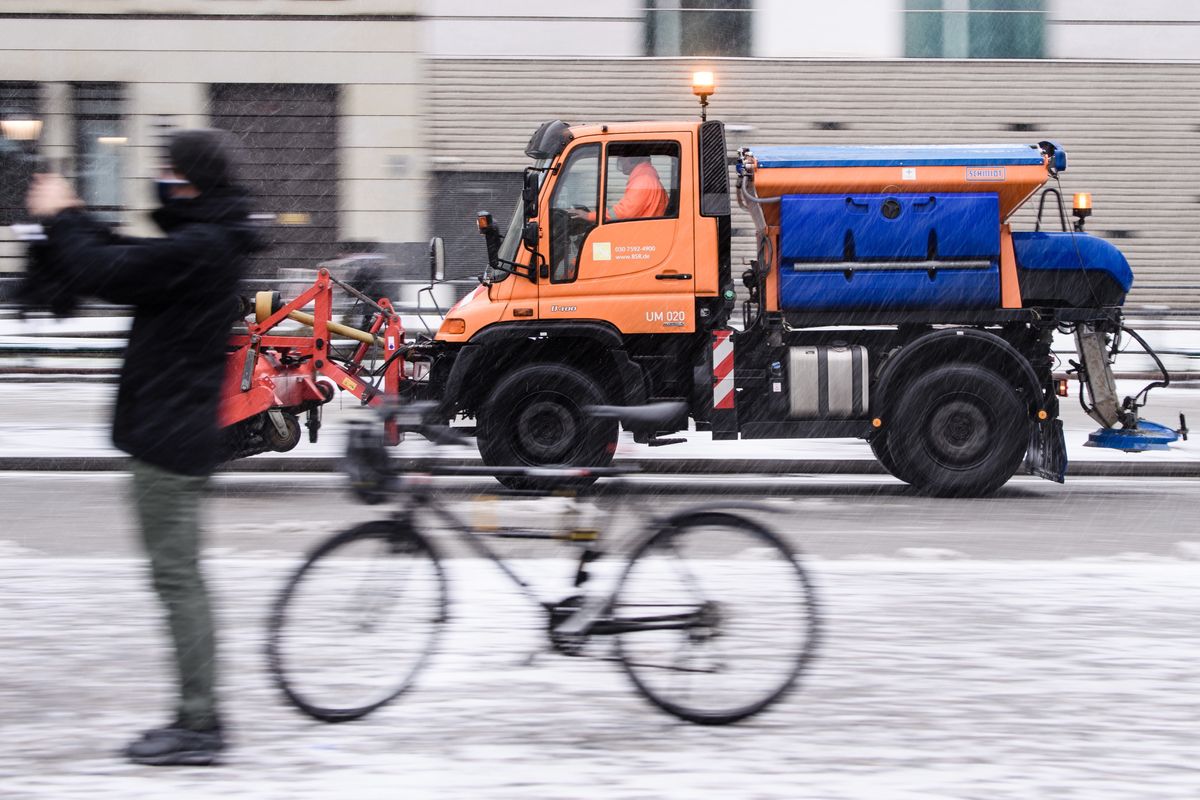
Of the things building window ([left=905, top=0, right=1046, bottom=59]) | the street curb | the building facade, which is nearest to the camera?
the street curb

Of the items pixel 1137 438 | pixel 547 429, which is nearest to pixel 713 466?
pixel 547 429

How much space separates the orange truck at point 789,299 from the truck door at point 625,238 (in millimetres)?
12

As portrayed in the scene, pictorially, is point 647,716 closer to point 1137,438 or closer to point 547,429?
point 547,429

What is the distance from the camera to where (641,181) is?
36.4 ft

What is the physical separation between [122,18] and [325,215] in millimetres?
4406

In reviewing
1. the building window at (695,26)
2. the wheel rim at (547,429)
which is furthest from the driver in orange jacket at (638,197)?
the building window at (695,26)

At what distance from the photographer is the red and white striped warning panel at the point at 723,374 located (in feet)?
36.7

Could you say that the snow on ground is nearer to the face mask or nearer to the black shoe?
the black shoe

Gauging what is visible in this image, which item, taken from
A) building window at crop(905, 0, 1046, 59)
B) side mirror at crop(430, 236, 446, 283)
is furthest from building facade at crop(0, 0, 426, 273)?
side mirror at crop(430, 236, 446, 283)

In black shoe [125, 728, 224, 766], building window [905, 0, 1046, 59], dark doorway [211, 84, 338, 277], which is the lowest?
black shoe [125, 728, 224, 766]

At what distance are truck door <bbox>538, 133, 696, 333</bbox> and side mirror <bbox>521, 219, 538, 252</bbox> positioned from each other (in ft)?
0.45

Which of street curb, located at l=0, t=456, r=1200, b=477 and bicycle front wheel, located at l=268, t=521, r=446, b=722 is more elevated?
bicycle front wheel, located at l=268, t=521, r=446, b=722

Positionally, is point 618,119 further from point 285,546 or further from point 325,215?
point 285,546

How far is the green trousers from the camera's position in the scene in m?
4.58
